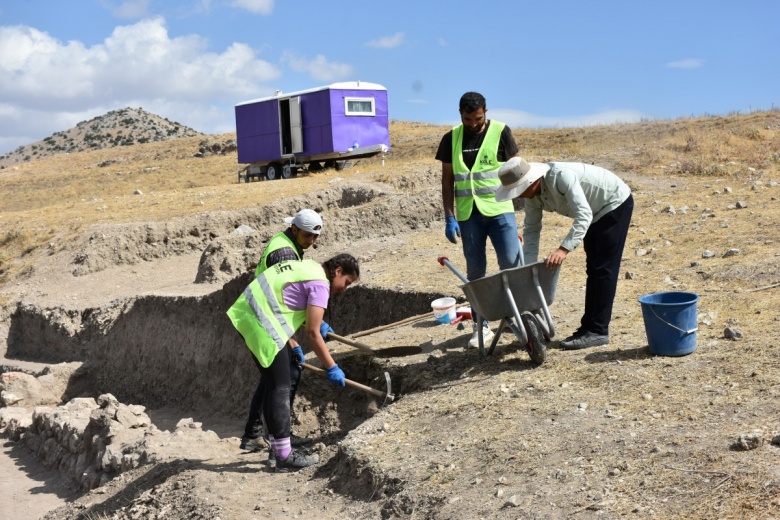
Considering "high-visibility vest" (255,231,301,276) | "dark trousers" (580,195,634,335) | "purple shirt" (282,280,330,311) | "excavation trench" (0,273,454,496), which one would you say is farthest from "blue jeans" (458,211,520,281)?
"purple shirt" (282,280,330,311)

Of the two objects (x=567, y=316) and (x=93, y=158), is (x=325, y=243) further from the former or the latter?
(x=93, y=158)

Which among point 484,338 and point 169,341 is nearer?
point 484,338

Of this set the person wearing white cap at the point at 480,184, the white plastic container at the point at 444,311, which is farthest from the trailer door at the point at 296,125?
the person wearing white cap at the point at 480,184

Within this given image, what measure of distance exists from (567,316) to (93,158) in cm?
5070

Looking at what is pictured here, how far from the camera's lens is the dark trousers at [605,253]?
19.4 feet

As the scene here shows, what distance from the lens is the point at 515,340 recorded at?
6.82m

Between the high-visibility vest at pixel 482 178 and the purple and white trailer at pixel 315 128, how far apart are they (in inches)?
692

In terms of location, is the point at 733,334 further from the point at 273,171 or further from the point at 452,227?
the point at 273,171

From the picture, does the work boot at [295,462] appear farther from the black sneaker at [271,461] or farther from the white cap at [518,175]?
the white cap at [518,175]

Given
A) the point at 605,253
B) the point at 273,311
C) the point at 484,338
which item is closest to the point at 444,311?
the point at 484,338

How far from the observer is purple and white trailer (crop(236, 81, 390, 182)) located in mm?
23984

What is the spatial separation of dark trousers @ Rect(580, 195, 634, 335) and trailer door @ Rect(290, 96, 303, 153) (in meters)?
19.3

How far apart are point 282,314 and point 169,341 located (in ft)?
22.9

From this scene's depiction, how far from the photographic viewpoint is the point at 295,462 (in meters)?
5.72
